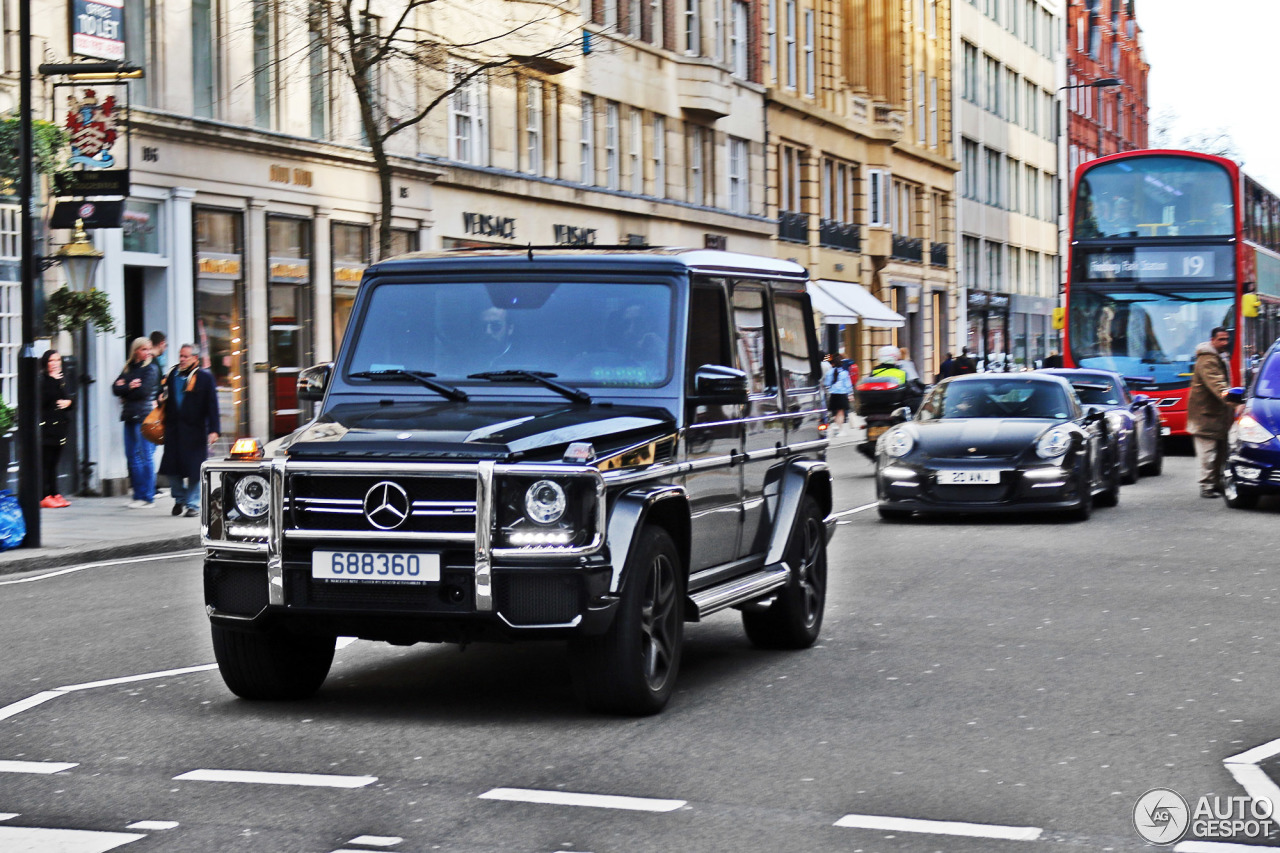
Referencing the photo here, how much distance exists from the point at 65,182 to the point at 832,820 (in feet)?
58.6

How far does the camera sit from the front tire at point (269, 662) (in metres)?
8.07

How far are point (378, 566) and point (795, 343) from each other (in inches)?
142

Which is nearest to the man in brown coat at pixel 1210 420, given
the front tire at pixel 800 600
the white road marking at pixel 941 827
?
the front tire at pixel 800 600

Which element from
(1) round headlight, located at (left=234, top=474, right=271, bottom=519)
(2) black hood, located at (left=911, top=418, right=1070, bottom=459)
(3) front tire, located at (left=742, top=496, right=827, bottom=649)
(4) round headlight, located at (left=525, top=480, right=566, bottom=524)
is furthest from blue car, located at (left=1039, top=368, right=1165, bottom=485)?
(1) round headlight, located at (left=234, top=474, right=271, bottom=519)

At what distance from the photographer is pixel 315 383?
8.89m

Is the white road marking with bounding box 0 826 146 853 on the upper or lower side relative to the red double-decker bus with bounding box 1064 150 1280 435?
lower

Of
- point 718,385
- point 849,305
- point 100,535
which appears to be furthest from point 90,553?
point 849,305

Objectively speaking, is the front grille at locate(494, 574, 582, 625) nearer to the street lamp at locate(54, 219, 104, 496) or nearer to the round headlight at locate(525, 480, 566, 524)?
the round headlight at locate(525, 480, 566, 524)

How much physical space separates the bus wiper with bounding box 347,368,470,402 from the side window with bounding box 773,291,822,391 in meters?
2.18

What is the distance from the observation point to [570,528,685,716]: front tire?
25.0 ft

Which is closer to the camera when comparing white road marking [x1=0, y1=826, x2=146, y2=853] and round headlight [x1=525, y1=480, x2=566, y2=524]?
white road marking [x1=0, y1=826, x2=146, y2=853]

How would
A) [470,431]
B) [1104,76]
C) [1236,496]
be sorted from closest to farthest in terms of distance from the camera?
[470,431], [1236,496], [1104,76]

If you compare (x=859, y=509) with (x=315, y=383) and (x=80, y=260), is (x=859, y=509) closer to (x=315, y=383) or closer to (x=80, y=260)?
(x=80, y=260)

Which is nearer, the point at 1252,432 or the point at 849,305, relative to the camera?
the point at 1252,432
